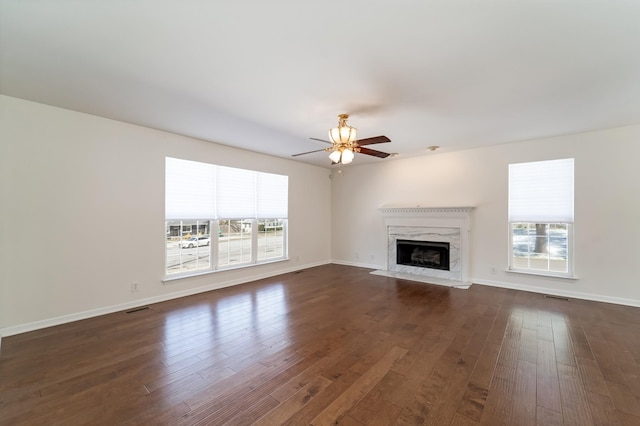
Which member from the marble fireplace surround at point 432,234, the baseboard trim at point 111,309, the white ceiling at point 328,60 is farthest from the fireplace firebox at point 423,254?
the baseboard trim at point 111,309

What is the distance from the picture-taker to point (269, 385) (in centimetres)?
216

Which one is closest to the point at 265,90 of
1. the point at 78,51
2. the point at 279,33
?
the point at 279,33

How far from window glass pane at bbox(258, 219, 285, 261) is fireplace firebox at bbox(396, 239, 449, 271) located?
283cm

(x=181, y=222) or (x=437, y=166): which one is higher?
(x=437, y=166)

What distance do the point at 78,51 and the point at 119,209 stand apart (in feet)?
7.54

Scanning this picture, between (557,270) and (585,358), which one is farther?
(557,270)

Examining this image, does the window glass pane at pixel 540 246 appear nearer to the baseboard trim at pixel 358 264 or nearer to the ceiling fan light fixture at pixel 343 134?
the baseboard trim at pixel 358 264

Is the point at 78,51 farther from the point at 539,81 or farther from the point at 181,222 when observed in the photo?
the point at 539,81

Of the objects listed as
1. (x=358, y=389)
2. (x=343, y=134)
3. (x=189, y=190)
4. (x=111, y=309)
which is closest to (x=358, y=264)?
(x=189, y=190)

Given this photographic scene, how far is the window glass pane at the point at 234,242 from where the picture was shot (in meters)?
5.18

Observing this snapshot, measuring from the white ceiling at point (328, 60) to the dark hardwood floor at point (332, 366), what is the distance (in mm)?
2745

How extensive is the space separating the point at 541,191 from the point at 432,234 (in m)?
2.05

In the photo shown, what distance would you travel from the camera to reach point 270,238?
20.2ft

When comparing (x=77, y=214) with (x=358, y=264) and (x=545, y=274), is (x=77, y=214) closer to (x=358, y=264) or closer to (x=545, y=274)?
(x=358, y=264)
